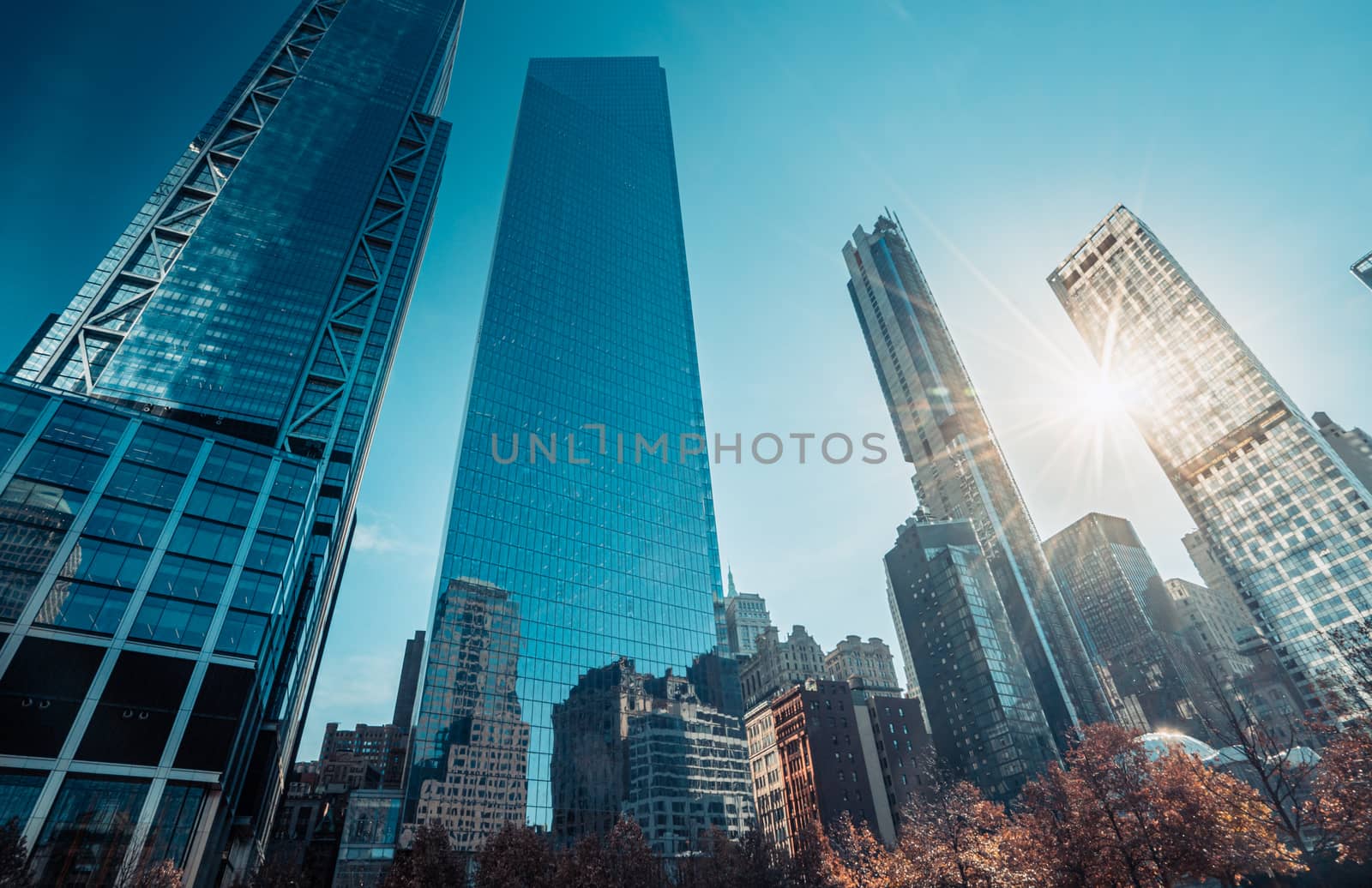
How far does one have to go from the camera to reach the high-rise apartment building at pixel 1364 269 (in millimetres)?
120062

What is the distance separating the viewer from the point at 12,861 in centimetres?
3575

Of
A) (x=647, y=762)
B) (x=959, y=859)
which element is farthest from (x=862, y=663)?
(x=959, y=859)

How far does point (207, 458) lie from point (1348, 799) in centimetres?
9092

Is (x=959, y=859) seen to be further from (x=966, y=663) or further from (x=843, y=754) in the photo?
(x=966, y=663)

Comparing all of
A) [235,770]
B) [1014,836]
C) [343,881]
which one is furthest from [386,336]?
[1014,836]

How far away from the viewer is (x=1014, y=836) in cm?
4078

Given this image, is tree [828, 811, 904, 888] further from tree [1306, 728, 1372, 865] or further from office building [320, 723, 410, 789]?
office building [320, 723, 410, 789]

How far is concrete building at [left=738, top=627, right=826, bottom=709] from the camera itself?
507 feet

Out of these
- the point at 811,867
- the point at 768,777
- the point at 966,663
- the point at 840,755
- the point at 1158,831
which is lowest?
the point at 811,867

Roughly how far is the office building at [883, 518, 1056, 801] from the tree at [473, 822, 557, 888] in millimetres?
99042

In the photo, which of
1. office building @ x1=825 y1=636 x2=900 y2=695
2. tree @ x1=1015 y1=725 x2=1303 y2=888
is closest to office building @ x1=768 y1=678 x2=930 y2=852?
office building @ x1=825 y1=636 x2=900 y2=695

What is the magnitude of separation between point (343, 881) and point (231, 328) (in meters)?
76.6

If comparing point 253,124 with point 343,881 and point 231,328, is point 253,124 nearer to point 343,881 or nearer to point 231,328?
point 231,328

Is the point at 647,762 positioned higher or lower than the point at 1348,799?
higher
